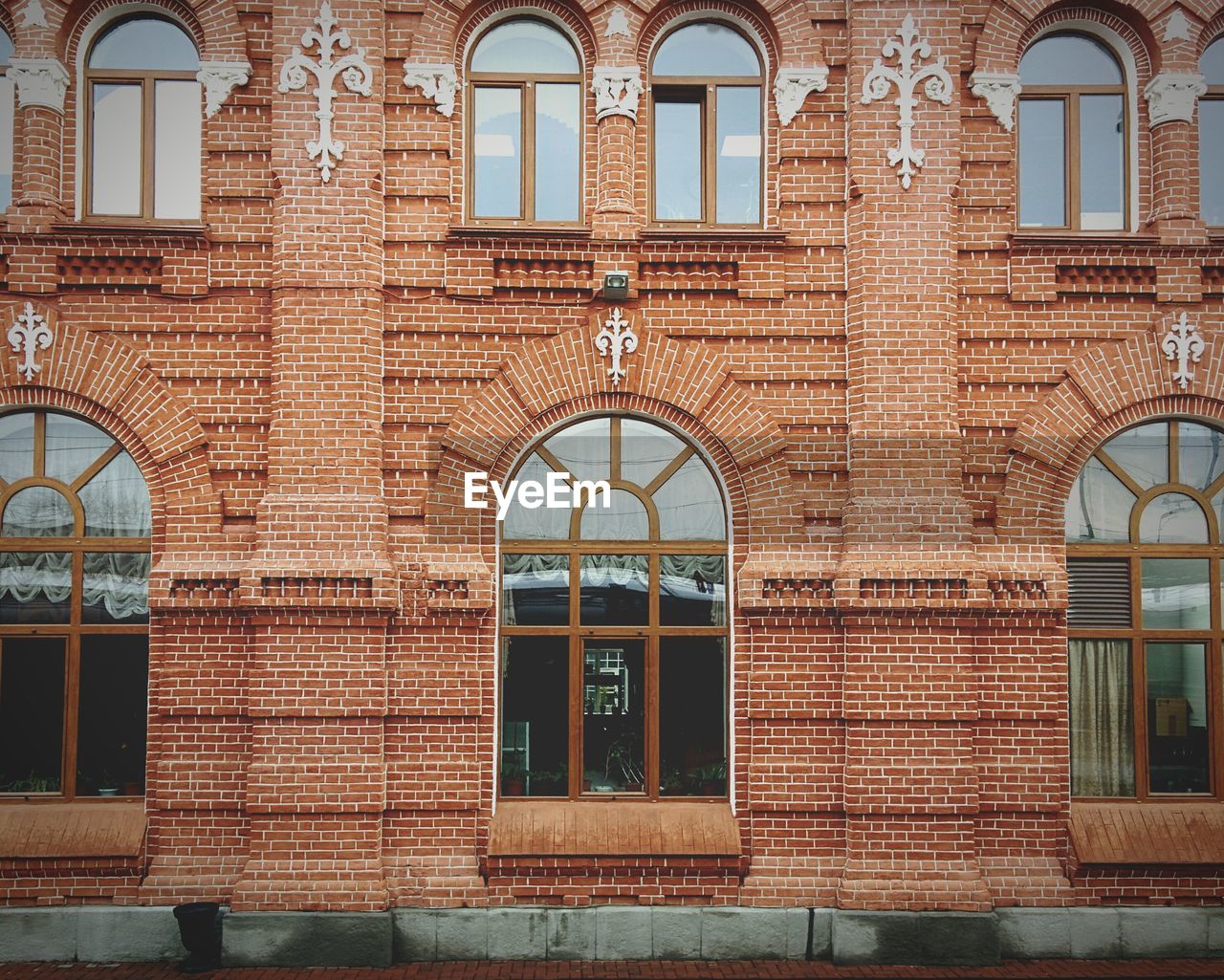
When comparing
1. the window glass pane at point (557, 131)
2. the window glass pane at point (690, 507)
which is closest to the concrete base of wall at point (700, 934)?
the window glass pane at point (690, 507)

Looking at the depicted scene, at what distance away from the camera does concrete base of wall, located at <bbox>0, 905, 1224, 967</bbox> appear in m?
7.66

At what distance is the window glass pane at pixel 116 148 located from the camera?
8.36 m

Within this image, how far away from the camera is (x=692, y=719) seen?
325 inches

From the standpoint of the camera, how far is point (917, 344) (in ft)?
26.4

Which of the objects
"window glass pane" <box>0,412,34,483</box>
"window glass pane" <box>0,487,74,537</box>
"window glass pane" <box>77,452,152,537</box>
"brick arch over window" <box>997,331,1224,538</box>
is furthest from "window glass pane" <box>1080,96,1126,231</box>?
"window glass pane" <box>0,412,34,483</box>

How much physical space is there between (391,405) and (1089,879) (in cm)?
670

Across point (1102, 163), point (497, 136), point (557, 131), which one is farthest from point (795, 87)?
point (1102, 163)

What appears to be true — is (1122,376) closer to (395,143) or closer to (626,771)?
(626,771)

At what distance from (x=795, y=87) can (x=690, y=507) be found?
→ 3.55 m

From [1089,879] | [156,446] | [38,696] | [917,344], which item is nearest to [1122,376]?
[917,344]

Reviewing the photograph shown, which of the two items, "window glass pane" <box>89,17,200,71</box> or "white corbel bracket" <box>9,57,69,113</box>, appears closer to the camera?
"white corbel bracket" <box>9,57,69,113</box>

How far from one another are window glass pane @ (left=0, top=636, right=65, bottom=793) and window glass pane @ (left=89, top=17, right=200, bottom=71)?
4822 mm

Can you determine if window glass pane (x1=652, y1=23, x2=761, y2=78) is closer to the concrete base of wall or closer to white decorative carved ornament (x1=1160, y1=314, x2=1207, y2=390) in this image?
white decorative carved ornament (x1=1160, y1=314, x2=1207, y2=390)

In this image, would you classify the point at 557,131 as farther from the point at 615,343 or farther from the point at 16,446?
the point at 16,446
